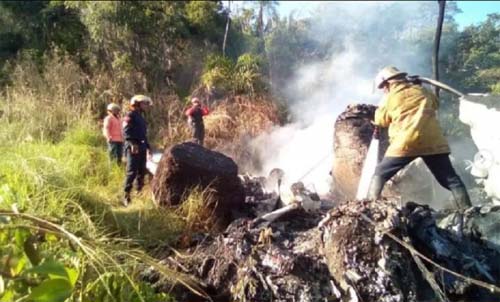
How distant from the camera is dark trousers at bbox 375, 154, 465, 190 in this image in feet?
16.2

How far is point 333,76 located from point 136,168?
5764 mm

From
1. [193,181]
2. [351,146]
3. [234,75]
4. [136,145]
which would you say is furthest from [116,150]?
[234,75]

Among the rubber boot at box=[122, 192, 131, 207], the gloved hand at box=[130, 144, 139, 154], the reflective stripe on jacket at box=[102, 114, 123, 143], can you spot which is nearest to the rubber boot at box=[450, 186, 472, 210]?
the rubber boot at box=[122, 192, 131, 207]

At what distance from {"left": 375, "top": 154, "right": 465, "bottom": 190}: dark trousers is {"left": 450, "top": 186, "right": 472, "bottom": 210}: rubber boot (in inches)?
2.2

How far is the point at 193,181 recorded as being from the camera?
18.1ft

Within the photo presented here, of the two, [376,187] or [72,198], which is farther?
[376,187]

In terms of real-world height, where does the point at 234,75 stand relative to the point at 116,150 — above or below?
above

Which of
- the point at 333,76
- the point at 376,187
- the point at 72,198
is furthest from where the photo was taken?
the point at 333,76

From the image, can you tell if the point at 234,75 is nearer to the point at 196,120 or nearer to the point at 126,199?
the point at 196,120

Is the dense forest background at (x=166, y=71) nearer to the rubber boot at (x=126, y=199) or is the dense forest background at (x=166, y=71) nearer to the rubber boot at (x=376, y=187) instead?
the rubber boot at (x=126, y=199)

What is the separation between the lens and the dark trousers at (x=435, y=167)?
4949mm

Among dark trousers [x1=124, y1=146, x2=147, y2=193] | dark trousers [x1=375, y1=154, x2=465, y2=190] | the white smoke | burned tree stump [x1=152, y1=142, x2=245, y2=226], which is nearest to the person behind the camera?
dark trousers [x1=375, y1=154, x2=465, y2=190]

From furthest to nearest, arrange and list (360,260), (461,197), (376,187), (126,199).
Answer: (126,199), (376,187), (461,197), (360,260)

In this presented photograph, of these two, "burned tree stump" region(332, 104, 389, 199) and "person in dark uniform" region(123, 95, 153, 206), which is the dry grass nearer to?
"person in dark uniform" region(123, 95, 153, 206)
